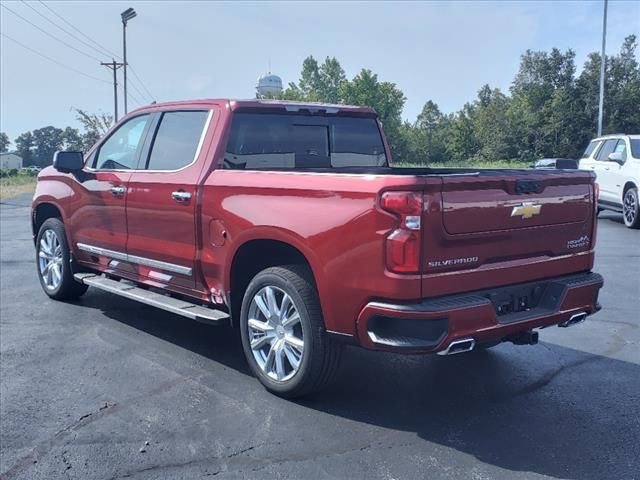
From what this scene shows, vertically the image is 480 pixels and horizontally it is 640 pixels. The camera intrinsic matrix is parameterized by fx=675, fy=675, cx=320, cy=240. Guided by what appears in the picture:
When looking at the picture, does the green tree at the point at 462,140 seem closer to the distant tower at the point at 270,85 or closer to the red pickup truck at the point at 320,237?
the distant tower at the point at 270,85

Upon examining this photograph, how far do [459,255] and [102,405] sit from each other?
2526 millimetres

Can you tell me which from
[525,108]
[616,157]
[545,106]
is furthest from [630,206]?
[525,108]

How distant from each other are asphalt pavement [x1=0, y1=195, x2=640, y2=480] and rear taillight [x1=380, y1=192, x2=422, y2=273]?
1.04 metres

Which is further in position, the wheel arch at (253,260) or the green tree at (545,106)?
the green tree at (545,106)

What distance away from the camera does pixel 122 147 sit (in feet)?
20.9

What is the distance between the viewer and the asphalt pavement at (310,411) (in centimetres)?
361

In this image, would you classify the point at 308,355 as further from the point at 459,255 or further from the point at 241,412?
the point at 459,255

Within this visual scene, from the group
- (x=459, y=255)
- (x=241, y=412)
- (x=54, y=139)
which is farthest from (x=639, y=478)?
(x=54, y=139)

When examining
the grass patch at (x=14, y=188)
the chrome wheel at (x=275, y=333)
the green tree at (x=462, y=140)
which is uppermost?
the green tree at (x=462, y=140)

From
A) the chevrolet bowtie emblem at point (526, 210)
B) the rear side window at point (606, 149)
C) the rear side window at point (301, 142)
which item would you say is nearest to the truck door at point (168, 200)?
the rear side window at point (301, 142)

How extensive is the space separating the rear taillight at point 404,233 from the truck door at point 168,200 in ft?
6.36

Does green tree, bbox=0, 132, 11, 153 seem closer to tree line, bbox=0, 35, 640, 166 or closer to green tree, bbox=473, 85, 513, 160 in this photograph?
tree line, bbox=0, 35, 640, 166

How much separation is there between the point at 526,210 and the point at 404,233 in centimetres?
95

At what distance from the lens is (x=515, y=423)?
4102 mm
